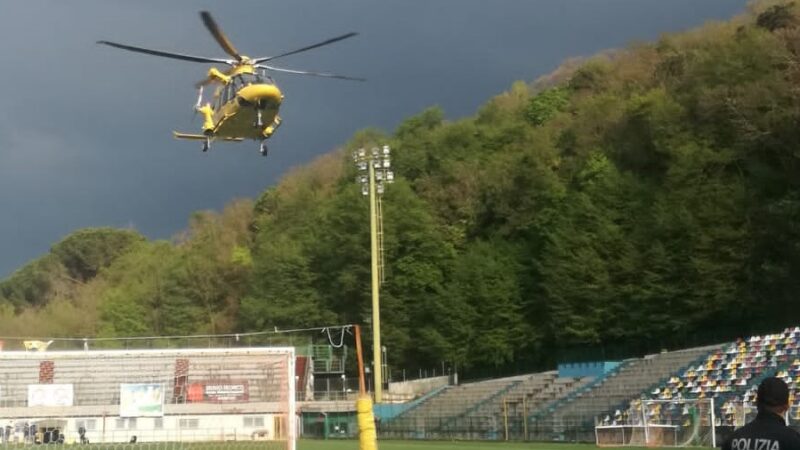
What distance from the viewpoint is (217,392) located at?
35500 mm

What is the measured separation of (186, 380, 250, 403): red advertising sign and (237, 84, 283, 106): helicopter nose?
984 cm

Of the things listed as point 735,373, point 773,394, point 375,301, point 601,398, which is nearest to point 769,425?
point 773,394

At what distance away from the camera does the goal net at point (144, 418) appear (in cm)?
2947

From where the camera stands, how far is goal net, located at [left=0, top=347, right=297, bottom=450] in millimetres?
29469

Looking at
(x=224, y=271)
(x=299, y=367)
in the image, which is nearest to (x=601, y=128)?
(x=299, y=367)

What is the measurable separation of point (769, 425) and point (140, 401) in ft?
52.6

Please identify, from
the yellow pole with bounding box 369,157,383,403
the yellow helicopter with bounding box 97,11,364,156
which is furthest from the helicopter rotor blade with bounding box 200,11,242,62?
the yellow pole with bounding box 369,157,383,403

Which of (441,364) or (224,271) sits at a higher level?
(224,271)

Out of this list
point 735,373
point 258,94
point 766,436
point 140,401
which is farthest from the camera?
point 735,373

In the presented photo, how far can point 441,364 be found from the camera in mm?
71000

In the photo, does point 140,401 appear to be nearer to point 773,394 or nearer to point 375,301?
point 773,394

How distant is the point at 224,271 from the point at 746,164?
181 feet

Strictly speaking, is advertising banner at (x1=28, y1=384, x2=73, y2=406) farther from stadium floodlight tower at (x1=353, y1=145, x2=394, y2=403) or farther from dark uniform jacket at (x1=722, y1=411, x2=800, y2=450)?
dark uniform jacket at (x1=722, y1=411, x2=800, y2=450)

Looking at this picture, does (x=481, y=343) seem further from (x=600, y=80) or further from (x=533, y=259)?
(x=600, y=80)
